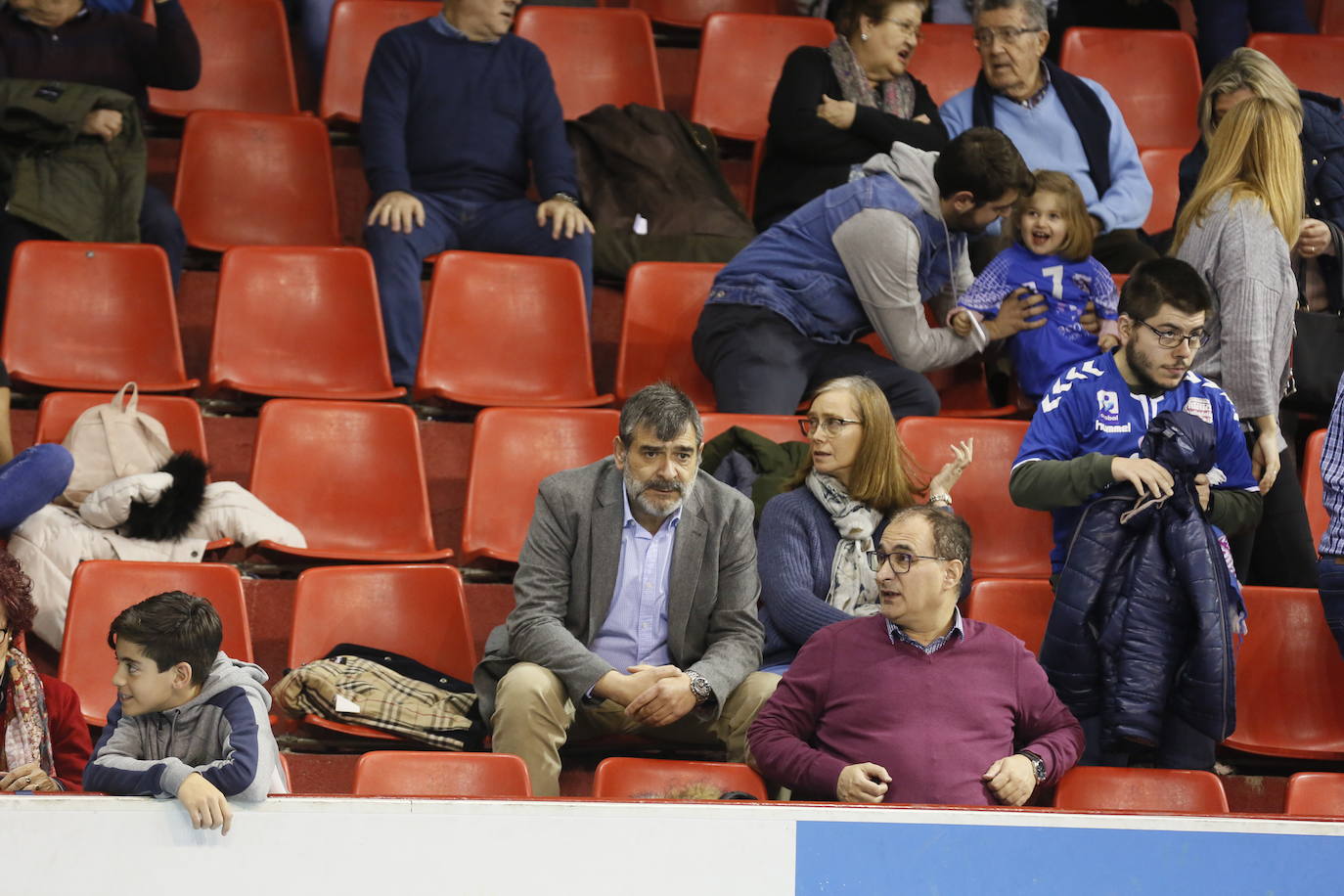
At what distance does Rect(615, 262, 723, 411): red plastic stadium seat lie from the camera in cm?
428

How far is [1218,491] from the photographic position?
10.6 ft

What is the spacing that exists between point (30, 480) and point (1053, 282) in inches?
86.2

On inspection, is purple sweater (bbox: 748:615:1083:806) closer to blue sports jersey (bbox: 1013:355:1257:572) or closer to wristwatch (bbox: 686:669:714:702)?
wristwatch (bbox: 686:669:714:702)

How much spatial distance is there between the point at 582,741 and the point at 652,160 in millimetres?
1942

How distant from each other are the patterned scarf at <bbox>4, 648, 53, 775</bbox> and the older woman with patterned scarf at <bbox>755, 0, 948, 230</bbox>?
2396 mm

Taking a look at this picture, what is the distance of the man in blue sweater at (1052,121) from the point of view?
14.9 feet

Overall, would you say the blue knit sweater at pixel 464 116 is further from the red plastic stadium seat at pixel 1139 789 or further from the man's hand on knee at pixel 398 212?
the red plastic stadium seat at pixel 1139 789

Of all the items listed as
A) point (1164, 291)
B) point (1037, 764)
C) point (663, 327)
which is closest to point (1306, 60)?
point (663, 327)

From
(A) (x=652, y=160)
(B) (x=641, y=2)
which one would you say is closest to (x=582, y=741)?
(A) (x=652, y=160)

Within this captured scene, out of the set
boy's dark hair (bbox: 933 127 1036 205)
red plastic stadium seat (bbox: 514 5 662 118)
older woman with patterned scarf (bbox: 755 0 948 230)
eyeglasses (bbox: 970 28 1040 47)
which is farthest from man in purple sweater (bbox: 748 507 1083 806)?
red plastic stadium seat (bbox: 514 5 662 118)

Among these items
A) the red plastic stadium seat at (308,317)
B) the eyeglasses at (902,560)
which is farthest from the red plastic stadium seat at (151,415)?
the eyeglasses at (902,560)

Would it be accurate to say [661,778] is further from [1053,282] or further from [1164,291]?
[1053,282]

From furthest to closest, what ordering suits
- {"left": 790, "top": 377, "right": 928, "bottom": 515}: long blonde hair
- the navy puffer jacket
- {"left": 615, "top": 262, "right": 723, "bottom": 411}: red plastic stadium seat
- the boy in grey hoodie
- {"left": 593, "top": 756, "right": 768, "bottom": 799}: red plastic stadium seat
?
{"left": 615, "top": 262, "right": 723, "bottom": 411}: red plastic stadium seat → {"left": 790, "top": 377, "right": 928, "bottom": 515}: long blonde hair → the navy puffer jacket → {"left": 593, "top": 756, "right": 768, "bottom": 799}: red plastic stadium seat → the boy in grey hoodie

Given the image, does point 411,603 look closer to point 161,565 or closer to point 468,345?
point 161,565
